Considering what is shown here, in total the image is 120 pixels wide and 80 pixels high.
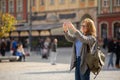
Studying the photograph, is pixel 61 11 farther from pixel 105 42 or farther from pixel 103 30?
pixel 105 42

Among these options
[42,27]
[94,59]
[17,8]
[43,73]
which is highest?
[17,8]

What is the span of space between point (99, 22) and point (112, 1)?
300 centimetres

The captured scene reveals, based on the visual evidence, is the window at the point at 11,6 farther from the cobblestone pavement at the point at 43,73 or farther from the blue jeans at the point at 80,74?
the blue jeans at the point at 80,74

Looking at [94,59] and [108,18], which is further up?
[94,59]

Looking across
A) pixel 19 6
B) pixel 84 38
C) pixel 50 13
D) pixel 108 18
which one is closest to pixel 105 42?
pixel 108 18

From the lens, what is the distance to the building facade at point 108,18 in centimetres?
5678

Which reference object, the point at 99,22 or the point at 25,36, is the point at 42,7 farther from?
the point at 99,22

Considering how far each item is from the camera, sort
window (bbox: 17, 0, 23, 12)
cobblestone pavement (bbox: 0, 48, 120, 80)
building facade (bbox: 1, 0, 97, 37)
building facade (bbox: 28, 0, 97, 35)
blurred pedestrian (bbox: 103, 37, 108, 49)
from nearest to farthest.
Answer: cobblestone pavement (bbox: 0, 48, 120, 80) < blurred pedestrian (bbox: 103, 37, 108, 49) < building facade (bbox: 28, 0, 97, 35) < building facade (bbox: 1, 0, 97, 37) < window (bbox: 17, 0, 23, 12)

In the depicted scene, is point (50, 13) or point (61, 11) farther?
point (50, 13)

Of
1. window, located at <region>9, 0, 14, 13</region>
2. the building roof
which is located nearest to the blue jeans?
the building roof

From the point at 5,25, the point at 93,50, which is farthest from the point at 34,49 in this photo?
the point at 93,50

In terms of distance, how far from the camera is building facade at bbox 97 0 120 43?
5678 centimetres

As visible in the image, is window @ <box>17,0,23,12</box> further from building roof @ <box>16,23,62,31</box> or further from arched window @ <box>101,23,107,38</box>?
arched window @ <box>101,23,107,38</box>

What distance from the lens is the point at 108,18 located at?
57562 millimetres
